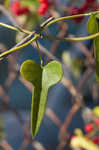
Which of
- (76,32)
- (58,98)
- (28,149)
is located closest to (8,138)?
(28,149)

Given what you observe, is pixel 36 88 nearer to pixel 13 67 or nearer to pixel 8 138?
pixel 13 67

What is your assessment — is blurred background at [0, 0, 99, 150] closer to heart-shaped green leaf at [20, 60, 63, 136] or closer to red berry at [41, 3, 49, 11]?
red berry at [41, 3, 49, 11]

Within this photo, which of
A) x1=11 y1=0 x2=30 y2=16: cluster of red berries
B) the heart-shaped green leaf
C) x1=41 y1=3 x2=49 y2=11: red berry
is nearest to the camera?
the heart-shaped green leaf

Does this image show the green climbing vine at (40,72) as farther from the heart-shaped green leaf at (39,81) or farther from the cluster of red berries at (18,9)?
the cluster of red berries at (18,9)

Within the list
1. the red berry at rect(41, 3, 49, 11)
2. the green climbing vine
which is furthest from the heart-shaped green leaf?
the red berry at rect(41, 3, 49, 11)

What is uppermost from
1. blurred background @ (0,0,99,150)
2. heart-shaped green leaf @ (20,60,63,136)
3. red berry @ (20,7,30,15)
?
heart-shaped green leaf @ (20,60,63,136)

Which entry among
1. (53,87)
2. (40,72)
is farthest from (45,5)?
(53,87)
